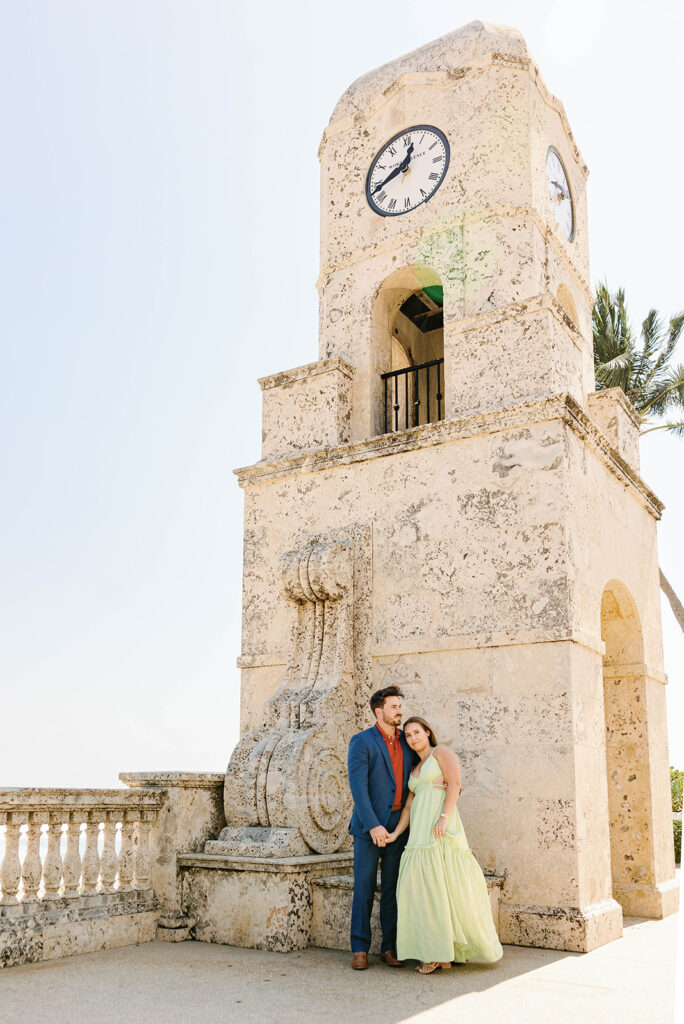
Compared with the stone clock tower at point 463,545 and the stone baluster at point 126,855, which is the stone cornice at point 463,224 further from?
the stone baluster at point 126,855

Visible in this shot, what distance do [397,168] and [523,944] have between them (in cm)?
776

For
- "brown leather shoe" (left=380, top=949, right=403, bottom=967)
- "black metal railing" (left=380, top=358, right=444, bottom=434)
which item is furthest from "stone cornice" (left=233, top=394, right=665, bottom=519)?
"brown leather shoe" (left=380, top=949, right=403, bottom=967)

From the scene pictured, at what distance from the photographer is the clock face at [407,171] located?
9625mm

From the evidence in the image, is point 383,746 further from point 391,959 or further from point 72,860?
point 72,860

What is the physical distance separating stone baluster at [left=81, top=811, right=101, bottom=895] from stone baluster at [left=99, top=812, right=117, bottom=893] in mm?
86

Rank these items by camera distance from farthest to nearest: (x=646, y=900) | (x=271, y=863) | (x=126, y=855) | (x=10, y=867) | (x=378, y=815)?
(x=646, y=900) < (x=126, y=855) < (x=271, y=863) < (x=378, y=815) < (x=10, y=867)

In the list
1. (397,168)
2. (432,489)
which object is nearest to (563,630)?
(432,489)

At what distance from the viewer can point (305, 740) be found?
7469mm

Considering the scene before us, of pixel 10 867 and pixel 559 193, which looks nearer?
pixel 10 867

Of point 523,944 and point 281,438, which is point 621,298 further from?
point 523,944

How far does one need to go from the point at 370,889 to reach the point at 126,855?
82.2 inches

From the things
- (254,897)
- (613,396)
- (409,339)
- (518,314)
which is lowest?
(254,897)

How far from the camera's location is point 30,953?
19.8 ft

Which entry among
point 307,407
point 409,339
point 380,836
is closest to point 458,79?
point 409,339
